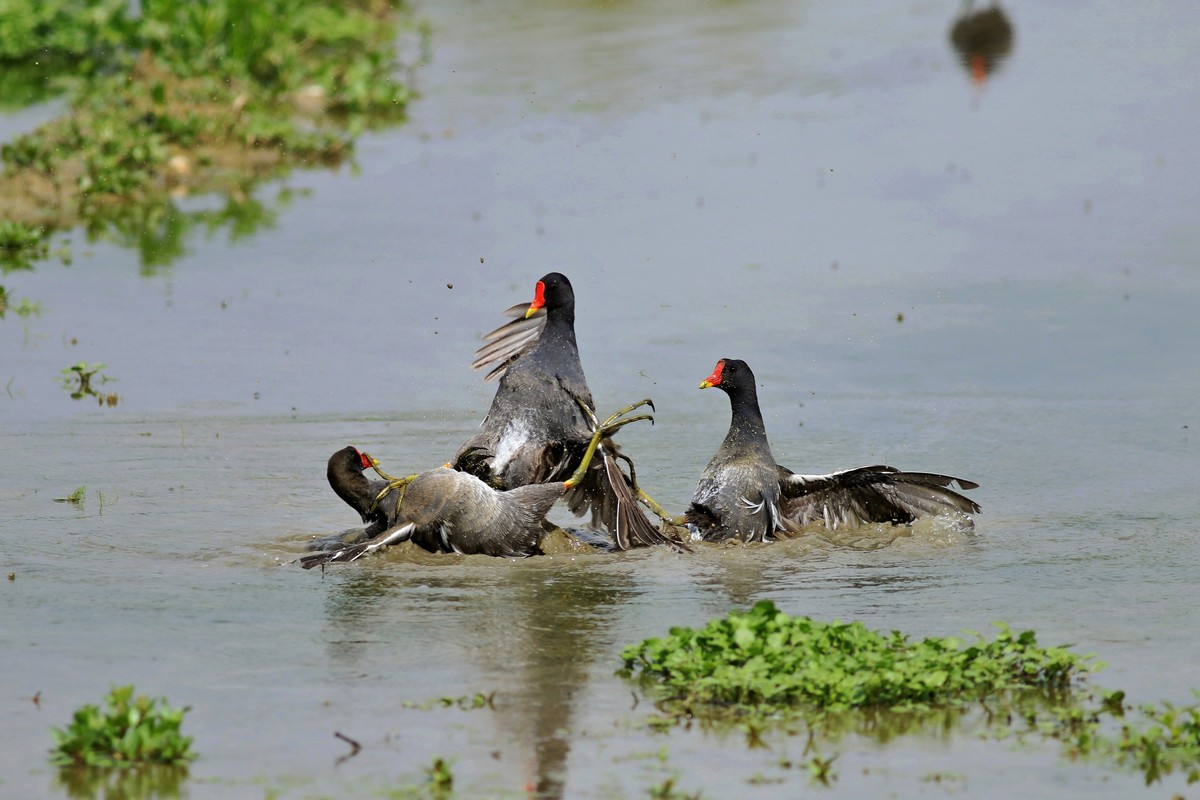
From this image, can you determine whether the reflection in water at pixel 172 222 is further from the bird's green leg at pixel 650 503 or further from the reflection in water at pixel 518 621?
the reflection in water at pixel 518 621

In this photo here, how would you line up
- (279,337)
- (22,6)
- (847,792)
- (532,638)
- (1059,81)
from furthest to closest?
(22,6) → (1059,81) → (279,337) → (532,638) → (847,792)

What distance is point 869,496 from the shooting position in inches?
346

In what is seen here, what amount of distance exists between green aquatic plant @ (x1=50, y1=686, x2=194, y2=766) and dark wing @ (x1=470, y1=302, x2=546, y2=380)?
4915mm

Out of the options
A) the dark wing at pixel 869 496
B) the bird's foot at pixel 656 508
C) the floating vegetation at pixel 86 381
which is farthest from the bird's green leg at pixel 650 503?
the floating vegetation at pixel 86 381

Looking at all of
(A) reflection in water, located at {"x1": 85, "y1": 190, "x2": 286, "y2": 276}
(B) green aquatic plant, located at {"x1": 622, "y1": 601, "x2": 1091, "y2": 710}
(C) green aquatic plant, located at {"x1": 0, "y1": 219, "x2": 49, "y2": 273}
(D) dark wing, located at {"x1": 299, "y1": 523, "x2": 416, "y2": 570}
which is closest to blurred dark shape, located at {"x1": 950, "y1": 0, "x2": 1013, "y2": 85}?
(A) reflection in water, located at {"x1": 85, "y1": 190, "x2": 286, "y2": 276}

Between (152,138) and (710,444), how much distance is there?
872cm

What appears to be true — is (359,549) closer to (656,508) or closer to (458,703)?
(656,508)

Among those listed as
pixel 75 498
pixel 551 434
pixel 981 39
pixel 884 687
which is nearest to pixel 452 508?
pixel 551 434

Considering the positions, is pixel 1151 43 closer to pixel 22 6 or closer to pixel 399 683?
pixel 22 6

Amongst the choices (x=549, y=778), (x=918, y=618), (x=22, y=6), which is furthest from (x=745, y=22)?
(x=549, y=778)

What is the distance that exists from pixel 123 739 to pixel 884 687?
2.40 m

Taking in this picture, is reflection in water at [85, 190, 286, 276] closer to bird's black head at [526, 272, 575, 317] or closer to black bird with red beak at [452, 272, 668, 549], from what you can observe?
bird's black head at [526, 272, 575, 317]

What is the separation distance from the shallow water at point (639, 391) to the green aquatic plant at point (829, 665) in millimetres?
238

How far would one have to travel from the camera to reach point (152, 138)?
16.8 m
